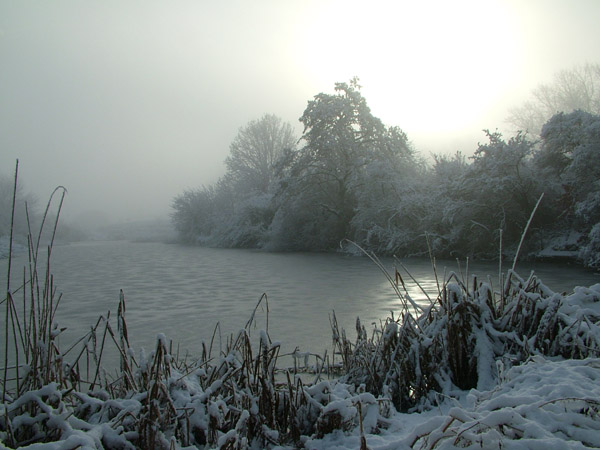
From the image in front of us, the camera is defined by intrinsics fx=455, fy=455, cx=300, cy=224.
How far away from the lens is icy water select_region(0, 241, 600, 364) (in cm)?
563

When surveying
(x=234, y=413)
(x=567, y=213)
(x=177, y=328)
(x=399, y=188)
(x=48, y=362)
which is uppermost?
(x=399, y=188)

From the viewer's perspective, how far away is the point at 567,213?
13.5 m

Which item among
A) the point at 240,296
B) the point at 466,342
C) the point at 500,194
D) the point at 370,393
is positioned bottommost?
the point at 240,296

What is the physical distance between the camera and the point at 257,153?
3509 centimetres

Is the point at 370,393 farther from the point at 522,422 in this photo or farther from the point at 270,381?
the point at 522,422

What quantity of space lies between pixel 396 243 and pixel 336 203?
5.75 metres

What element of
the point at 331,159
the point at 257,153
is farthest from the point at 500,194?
the point at 257,153

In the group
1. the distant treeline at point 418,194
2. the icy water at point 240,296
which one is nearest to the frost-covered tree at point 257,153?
the distant treeline at point 418,194

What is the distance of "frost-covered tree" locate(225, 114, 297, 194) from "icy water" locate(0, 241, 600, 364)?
2021cm

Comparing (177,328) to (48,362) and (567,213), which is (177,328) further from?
(567,213)

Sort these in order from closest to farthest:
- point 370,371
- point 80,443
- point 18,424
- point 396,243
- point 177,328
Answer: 1. point 80,443
2. point 18,424
3. point 370,371
4. point 177,328
5. point 396,243

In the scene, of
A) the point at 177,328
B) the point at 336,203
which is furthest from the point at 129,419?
the point at 336,203

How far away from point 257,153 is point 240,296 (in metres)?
27.6

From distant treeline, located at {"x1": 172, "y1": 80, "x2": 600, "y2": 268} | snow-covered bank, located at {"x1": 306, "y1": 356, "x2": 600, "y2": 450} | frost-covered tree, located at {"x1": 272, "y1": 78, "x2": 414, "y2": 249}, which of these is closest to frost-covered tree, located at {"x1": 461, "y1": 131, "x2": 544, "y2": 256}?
distant treeline, located at {"x1": 172, "y1": 80, "x2": 600, "y2": 268}
